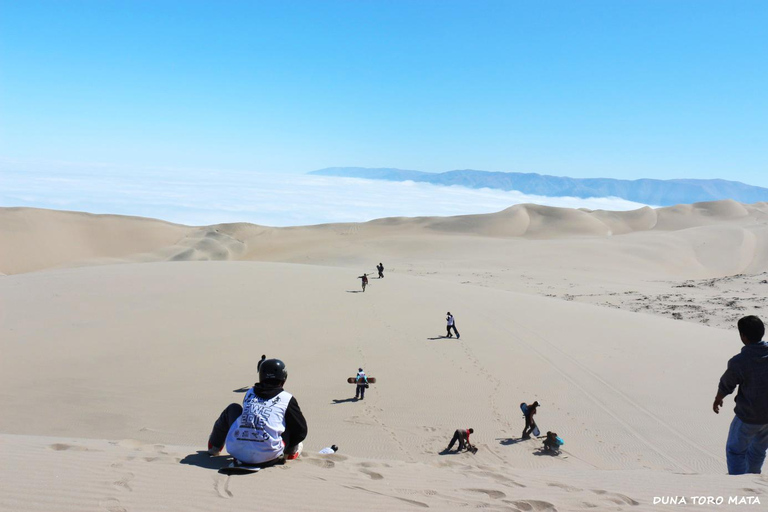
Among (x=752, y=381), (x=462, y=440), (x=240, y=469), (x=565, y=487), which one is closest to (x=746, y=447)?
(x=752, y=381)

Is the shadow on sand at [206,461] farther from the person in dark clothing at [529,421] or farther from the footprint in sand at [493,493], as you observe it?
the person in dark clothing at [529,421]

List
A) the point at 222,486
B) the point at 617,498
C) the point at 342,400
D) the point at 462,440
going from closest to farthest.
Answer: the point at 222,486 → the point at 617,498 → the point at 462,440 → the point at 342,400

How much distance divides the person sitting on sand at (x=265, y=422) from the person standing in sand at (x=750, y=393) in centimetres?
419

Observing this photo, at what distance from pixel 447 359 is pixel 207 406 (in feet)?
19.8

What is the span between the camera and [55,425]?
8.98 metres

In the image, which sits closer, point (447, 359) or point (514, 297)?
point (447, 359)

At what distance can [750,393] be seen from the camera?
5.07 meters

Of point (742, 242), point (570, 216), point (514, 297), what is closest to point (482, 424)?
point (514, 297)

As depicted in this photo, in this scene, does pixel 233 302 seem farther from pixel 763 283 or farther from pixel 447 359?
pixel 763 283

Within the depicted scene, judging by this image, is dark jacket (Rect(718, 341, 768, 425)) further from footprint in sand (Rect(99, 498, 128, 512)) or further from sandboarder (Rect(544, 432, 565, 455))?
footprint in sand (Rect(99, 498, 128, 512))

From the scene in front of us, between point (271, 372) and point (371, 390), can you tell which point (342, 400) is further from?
point (271, 372)

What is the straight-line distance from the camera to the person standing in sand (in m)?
5.04

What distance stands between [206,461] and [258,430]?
0.84m

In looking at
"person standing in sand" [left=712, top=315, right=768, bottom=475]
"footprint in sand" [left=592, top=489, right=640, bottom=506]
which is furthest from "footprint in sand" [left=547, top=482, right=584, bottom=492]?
"person standing in sand" [left=712, top=315, right=768, bottom=475]
